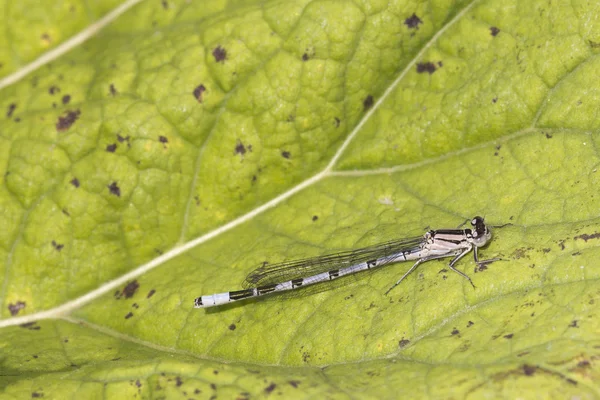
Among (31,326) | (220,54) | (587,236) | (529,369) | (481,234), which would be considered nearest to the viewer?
(529,369)

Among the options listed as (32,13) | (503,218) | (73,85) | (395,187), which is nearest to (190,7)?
(73,85)

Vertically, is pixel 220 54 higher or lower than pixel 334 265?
higher

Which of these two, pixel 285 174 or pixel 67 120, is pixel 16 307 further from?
pixel 285 174

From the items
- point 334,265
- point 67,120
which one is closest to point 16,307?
point 67,120

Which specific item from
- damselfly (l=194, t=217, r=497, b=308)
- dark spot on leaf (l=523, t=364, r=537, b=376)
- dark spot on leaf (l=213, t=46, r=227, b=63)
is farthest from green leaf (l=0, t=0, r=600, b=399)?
dark spot on leaf (l=523, t=364, r=537, b=376)

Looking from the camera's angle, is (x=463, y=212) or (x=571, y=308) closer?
(x=571, y=308)

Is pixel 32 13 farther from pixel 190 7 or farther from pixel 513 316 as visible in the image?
pixel 513 316

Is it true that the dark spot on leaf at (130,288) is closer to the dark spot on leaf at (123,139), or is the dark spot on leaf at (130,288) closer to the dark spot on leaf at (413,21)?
the dark spot on leaf at (123,139)
